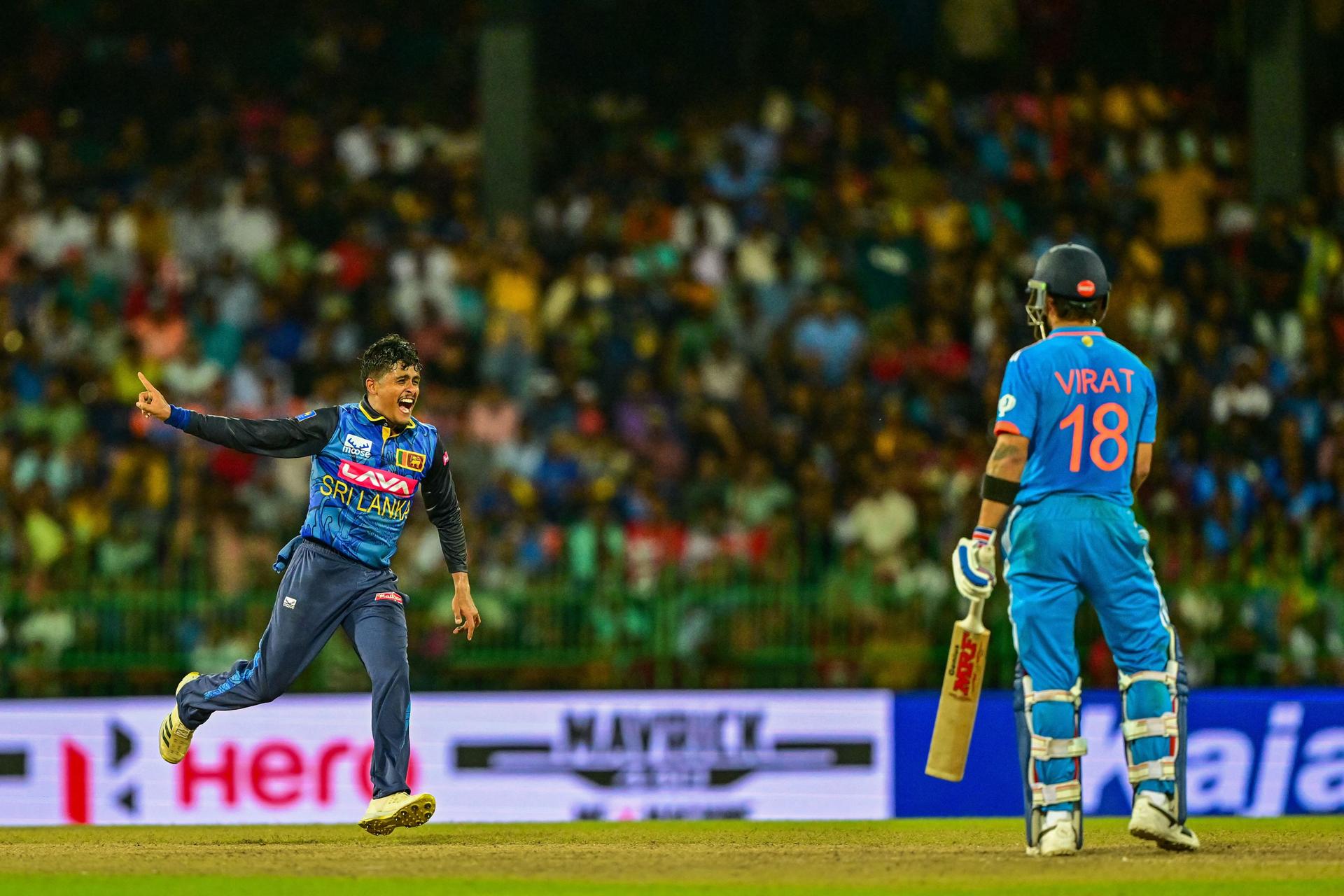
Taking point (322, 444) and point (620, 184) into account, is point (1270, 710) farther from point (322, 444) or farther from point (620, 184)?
point (620, 184)

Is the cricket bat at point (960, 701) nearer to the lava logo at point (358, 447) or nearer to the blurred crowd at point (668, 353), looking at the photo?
the lava logo at point (358, 447)

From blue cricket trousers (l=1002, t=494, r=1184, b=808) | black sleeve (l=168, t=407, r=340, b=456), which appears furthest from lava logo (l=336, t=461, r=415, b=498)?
blue cricket trousers (l=1002, t=494, r=1184, b=808)

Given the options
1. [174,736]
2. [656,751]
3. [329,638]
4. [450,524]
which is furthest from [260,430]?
[656,751]

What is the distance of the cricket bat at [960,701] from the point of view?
8.14 m

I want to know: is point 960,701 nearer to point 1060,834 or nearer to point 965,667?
point 965,667

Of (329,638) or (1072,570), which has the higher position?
(1072,570)

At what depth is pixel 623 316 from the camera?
666 inches

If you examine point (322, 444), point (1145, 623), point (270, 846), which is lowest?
point (270, 846)

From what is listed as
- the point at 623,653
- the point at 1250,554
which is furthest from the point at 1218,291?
A: the point at 623,653

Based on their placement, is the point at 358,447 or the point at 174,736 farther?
the point at 174,736

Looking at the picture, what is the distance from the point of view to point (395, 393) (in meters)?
8.99

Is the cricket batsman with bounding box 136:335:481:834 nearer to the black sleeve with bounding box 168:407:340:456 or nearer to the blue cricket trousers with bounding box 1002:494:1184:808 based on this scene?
the black sleeve with bounding box 168:407:340:456

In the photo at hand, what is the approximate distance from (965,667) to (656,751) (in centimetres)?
516

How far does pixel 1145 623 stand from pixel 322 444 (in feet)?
11.7
